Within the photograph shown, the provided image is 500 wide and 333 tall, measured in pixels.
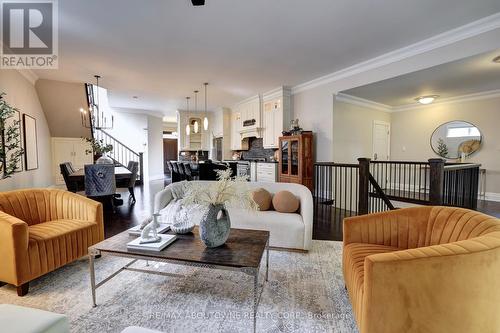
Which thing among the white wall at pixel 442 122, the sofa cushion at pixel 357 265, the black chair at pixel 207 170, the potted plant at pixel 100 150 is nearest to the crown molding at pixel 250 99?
the black chair at pixel 207 170

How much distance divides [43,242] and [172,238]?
1.19m

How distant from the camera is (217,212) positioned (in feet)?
5.97

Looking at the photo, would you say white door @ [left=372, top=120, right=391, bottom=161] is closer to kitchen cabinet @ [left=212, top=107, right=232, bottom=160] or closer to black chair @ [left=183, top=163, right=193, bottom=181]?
kitchen cabinet @ [left=212, top=107, right=232, bottom=160]

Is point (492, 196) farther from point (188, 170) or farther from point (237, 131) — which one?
point (188, 170)

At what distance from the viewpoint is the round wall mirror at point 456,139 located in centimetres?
595

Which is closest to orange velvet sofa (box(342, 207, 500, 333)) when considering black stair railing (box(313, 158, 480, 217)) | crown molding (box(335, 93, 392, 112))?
black stair railing (box(313, 158, 480, 217))

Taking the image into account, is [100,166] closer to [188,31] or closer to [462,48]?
[188,31]

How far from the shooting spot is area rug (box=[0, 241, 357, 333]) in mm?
1622

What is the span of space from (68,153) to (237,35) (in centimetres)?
603

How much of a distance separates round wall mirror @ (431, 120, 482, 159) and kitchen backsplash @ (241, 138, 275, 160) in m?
4.61

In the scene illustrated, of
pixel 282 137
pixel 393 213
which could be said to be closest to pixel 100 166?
pixel 282 137

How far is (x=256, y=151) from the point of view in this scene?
7934 mm

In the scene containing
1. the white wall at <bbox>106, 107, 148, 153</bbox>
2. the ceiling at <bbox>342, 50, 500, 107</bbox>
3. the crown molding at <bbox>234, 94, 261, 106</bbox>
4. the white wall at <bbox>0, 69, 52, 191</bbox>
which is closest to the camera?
the ceiling at <bbox>342, 50, 500, 107</bbox>

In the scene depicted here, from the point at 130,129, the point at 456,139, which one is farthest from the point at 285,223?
the point at 130,129
